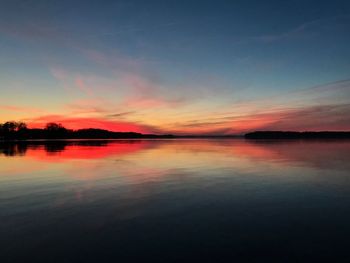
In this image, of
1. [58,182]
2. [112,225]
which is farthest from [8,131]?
[112,225]

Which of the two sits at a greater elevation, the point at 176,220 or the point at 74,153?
the point at 74,153

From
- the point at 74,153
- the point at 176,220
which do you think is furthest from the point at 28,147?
the point at 176,220

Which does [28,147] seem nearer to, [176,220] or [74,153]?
[74,153]

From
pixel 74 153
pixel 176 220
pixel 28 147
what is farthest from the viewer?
pixel 28 147

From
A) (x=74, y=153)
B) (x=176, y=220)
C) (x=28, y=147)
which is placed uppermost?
(x=28, y=147)

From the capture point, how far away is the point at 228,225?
36.9 ft

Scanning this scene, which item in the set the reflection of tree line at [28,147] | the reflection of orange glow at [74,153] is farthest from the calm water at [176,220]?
the reflection of tree line at [28,147]

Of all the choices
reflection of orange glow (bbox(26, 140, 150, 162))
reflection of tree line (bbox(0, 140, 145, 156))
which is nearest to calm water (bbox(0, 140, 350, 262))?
reflection of orange glow (bbox(26, 140, 150, 162))

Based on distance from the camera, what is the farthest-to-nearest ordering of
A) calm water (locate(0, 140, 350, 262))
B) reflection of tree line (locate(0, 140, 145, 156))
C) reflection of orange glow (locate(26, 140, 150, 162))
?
reflection of tree line (locate(0, 140, 145, 156)) < reflection of orange glow (locate(26, 140, 150, 162)) < calm water (locate(0, 140, 350, 262))

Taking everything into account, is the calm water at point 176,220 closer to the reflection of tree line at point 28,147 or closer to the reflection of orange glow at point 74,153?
the reflection of orange glow at point 74,153

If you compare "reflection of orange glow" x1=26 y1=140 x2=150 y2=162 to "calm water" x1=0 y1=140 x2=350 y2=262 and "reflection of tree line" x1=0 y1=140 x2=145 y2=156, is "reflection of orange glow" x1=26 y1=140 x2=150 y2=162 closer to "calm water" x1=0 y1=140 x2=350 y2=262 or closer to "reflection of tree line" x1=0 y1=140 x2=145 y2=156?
"reflection of tree line" x1=0 y1=140 x2=145 y2=156

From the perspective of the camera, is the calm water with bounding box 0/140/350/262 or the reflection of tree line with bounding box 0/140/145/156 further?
the reflection of tree line with bounding box 0/140/145/156

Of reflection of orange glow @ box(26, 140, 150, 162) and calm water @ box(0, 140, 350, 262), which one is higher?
reflection of orange glow @ box(26, 140, 150, 162)

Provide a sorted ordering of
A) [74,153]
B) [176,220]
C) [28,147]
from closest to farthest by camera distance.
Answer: [176,220] → [74,153] → [28,147]
